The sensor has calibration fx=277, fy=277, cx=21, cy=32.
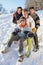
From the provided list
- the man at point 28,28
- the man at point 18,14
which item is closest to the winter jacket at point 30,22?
the man at point 28,28

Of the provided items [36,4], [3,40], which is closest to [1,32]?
[3,40]

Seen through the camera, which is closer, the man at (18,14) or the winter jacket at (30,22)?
the winter jacket at (30,22)

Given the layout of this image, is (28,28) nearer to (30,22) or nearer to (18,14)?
(30,22)

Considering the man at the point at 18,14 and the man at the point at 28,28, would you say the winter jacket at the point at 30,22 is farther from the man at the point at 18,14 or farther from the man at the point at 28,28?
the man at the point at 18,14

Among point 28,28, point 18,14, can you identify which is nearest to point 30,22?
point 28,28

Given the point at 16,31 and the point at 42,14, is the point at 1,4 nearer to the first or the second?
the point at 16,31

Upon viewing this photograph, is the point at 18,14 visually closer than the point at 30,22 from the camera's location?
No

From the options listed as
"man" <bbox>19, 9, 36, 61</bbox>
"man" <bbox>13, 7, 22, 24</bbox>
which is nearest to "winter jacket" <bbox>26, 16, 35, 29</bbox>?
"man" <bbox>19, 9, 36, 61</bbox>

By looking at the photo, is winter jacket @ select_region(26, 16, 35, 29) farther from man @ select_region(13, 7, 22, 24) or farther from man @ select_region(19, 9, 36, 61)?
man @ select_region(13, 7, 22, 24)

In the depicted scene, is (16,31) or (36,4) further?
(36,4)

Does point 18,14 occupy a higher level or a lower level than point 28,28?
higher

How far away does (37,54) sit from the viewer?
118 inches

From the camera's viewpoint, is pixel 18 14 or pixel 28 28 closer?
pixel 28 28

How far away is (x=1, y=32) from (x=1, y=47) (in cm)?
53
